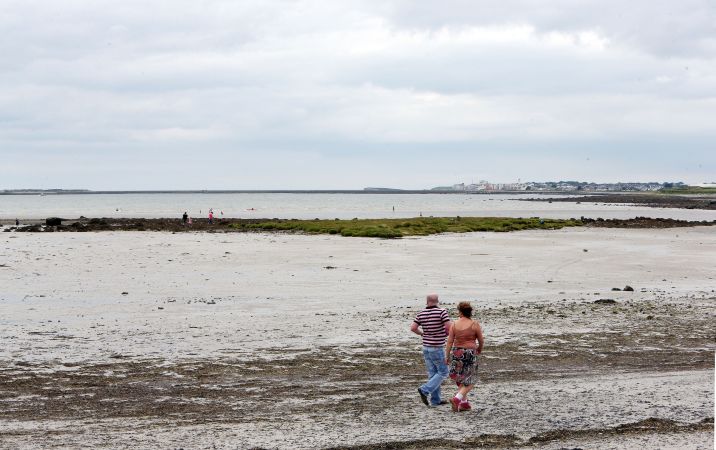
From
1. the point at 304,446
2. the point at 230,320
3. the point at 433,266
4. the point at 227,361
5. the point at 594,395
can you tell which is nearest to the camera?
the point at 304,446

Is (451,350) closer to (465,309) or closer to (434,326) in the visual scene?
(434,326)

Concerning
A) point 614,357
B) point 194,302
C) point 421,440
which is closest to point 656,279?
point 614,357

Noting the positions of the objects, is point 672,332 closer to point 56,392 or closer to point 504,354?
→ point 504,354

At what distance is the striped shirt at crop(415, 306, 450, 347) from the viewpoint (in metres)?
12.2

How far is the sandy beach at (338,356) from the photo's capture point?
10.7 meters

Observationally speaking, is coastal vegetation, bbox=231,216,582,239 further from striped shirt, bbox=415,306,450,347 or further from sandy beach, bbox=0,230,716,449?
striped shirt, bbox=415,306,450,347

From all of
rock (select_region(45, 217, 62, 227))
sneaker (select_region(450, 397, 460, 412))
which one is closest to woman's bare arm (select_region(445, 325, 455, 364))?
sneaker (select_region(450, 397, 460, 412))

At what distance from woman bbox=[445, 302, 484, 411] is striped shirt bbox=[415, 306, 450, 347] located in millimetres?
193

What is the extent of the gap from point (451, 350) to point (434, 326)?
1.56ft

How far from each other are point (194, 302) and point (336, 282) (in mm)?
7208

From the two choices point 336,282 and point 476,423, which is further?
point 336,282

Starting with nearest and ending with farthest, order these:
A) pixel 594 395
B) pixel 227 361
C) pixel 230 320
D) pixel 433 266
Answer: pixel 594 395 < pixel 227 361 < pixel 230 320 < pixel 433 266

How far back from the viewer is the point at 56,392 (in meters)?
12.8

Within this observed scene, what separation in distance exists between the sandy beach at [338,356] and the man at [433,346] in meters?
0.27
